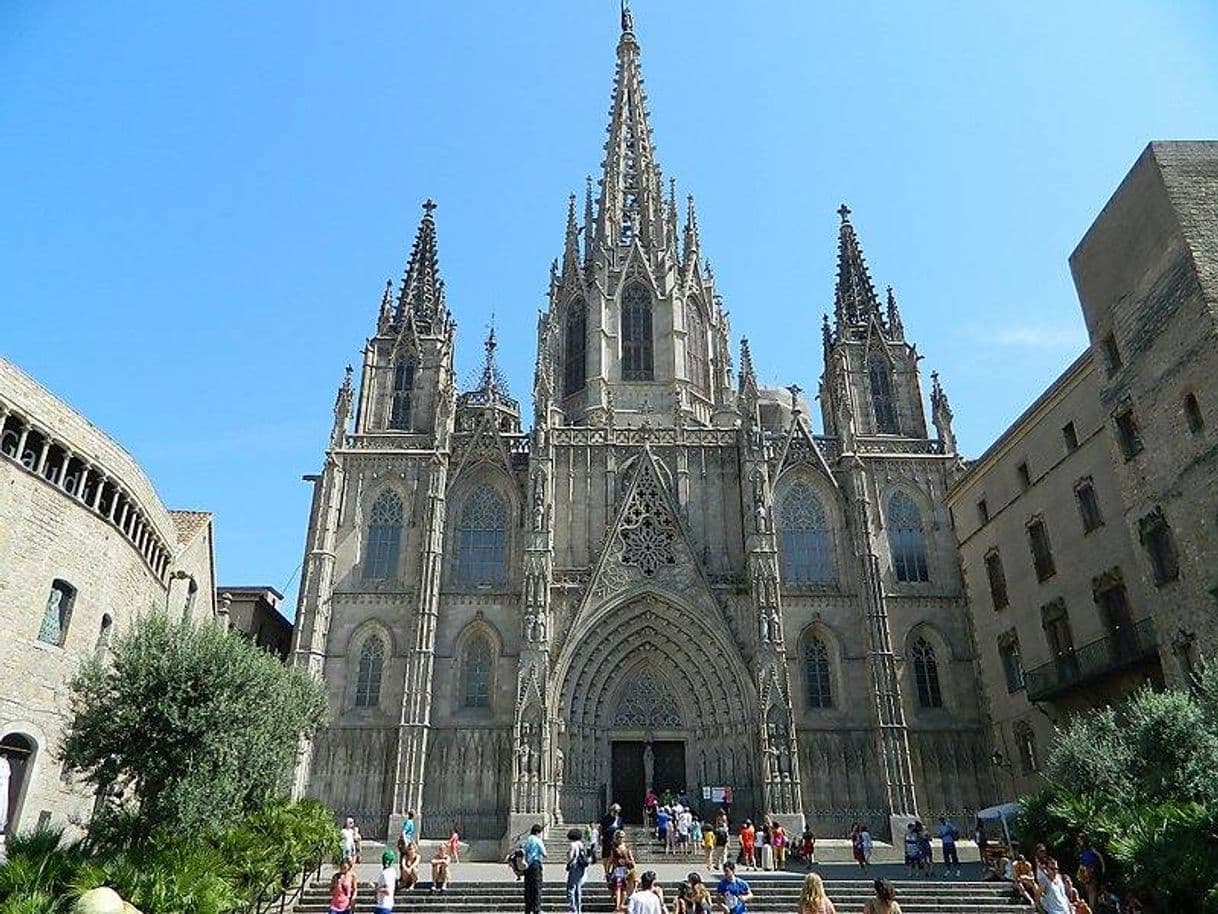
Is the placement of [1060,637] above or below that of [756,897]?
above

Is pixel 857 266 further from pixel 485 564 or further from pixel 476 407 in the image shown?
pixel 485 564

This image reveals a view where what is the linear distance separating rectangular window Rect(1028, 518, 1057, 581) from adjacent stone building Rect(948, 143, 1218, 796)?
0.20 feet

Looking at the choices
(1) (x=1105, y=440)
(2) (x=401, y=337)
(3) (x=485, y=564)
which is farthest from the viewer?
(2) (x=401, y=337)

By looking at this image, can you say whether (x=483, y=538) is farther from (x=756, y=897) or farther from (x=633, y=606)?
(x=756, y=897)

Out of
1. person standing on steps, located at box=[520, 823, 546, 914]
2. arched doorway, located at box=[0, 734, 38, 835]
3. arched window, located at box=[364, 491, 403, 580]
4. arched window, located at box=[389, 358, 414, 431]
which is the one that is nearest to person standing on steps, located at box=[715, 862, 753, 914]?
person standing on steps, located at box=[520, 823, 546, 914]

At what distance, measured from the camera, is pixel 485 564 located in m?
31.9

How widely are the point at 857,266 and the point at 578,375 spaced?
15205 millimetres

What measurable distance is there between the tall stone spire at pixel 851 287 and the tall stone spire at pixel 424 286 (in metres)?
19.1

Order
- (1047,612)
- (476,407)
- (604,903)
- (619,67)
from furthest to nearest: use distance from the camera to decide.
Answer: (619,67), (476,407), (1047,612), (604,903)

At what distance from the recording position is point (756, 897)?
1725 centimetres

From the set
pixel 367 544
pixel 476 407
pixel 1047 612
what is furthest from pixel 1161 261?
pixel 476 407

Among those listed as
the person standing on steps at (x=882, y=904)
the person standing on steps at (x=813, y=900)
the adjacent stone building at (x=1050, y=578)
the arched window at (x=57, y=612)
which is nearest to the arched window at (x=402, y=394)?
the arched window at (x=57, y=612)

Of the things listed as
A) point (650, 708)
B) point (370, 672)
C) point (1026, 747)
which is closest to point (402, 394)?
point (370, 672)

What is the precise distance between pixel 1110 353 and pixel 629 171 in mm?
29936
